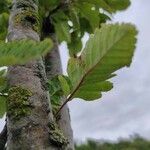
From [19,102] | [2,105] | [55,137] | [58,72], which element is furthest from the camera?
[58,72]

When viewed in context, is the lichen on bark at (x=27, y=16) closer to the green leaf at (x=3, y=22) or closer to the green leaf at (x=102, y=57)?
the green leaf at (x=102, y=57)

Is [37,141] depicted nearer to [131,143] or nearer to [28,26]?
[28,26]

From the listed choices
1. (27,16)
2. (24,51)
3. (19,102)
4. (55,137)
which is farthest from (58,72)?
(24,51)

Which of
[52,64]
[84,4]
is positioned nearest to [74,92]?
[52,64]

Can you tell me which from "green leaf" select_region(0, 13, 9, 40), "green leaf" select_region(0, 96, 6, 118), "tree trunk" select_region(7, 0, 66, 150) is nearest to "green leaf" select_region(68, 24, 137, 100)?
"tree trunk" select_region(7, 0, 66, 150)

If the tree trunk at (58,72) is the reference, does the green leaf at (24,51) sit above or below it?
below

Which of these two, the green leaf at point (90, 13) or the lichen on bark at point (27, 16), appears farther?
the green leaf at point (90, 13)

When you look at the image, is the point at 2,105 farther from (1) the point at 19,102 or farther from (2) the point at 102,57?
(2) the point at 102,57

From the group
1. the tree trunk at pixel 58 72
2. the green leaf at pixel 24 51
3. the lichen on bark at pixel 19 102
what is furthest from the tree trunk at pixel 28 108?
the tree trunk at pixel 58 72
